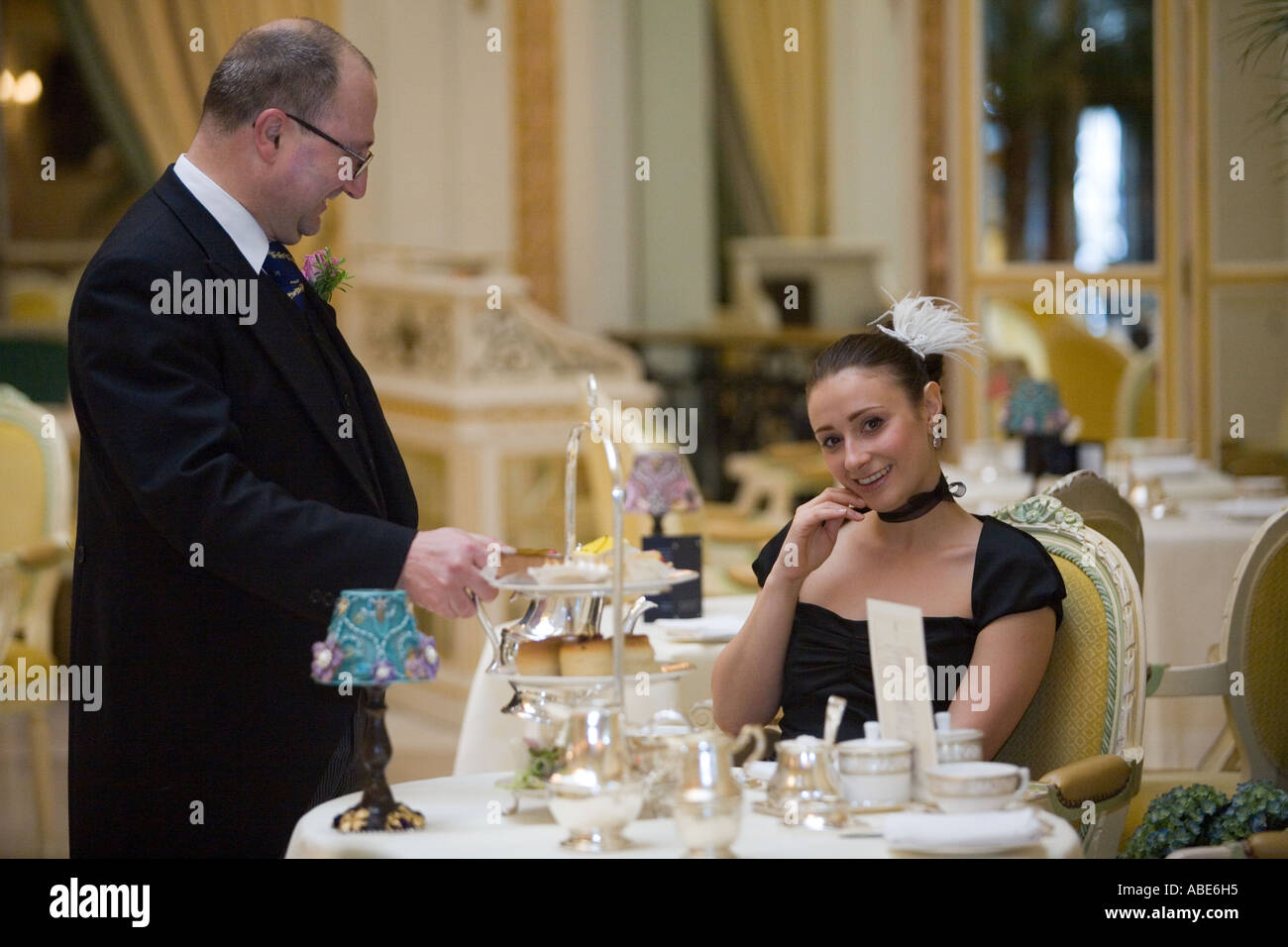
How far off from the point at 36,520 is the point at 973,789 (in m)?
3.77

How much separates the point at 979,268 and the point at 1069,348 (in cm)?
118

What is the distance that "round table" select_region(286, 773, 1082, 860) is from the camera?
5.89ft

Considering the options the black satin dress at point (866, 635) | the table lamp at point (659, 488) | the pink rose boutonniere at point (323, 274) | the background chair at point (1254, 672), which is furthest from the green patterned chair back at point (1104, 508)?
the pink rose boutonniere at point (323, 274)

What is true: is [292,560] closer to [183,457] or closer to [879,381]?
[183,457]

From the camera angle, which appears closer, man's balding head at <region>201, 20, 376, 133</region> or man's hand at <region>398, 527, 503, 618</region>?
man's hand at <region>398, 527, 503, 618</region>

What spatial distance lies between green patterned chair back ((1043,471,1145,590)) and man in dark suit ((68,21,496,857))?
4.43 feet

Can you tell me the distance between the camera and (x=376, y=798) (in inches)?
74.0

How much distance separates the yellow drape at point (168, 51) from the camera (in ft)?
29.3

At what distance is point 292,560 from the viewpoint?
6.62ft

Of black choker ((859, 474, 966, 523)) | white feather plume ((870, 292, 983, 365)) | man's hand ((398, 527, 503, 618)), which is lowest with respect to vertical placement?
man's hand ((398, 527, 503, 618))

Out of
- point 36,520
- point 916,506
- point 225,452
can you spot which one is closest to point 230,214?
point 225,452

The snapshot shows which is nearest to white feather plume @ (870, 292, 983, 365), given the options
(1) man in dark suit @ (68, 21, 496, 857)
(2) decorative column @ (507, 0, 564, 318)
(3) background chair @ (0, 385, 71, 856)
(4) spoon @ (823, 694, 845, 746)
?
(4) spoon @ (823, 694, 845, 746)

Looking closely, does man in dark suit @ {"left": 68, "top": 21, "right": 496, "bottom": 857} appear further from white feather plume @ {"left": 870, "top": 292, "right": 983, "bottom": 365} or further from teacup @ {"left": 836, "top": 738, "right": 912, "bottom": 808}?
white feather plume @ {"left": 870, "top": 292, "right": 983, "bottom": 365}

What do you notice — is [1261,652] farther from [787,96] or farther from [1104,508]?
[787,96]
